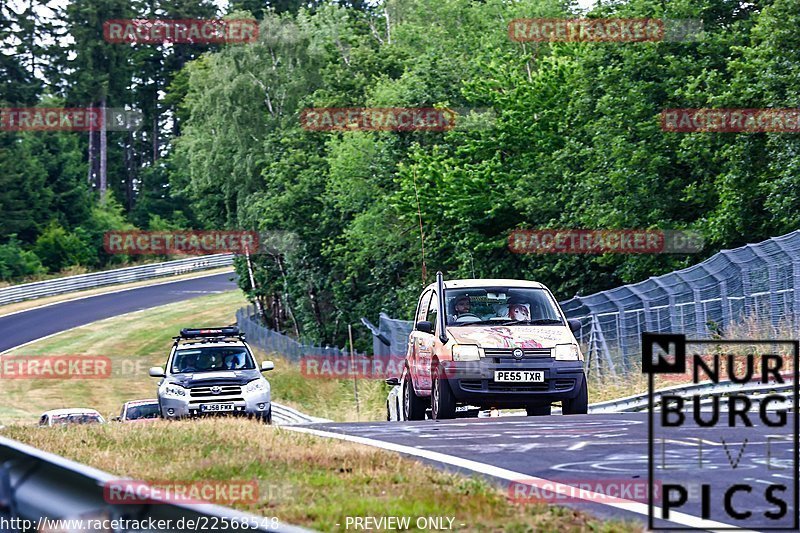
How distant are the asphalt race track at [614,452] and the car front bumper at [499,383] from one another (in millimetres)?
273

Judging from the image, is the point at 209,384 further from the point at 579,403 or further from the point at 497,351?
the point at 579,403

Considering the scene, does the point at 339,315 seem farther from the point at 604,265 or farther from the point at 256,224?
the point at 604,265

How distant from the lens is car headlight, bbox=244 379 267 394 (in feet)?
73.2

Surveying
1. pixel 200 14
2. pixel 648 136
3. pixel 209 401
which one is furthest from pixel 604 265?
pixel 200 14

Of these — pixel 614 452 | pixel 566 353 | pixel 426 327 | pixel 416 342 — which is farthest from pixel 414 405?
pixel 614 452

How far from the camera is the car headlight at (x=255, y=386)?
2230 centimetres

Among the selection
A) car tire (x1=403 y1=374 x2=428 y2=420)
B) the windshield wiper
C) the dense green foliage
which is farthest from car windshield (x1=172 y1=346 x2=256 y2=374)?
the dense green foliage

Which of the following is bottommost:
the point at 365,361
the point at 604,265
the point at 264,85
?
the point at 365,361

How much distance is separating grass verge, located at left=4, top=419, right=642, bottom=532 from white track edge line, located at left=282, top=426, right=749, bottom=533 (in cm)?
44

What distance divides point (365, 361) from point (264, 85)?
3022cm

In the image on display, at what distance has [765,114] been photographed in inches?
1399

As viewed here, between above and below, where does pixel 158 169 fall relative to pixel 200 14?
below

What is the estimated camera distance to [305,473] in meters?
10.1

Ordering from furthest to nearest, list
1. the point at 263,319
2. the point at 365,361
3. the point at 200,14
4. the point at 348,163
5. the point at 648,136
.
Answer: the point at 200,14, the point at 263,319, the point at 348,163, the point at 365,361, the point at 648,136
